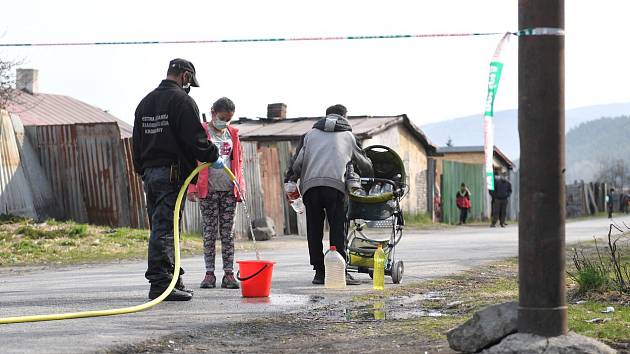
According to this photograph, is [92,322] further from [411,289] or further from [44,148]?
[44,148]

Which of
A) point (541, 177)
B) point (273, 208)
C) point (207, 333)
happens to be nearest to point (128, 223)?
point (273, 208)

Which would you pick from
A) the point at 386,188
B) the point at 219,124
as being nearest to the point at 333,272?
the point at 386,188

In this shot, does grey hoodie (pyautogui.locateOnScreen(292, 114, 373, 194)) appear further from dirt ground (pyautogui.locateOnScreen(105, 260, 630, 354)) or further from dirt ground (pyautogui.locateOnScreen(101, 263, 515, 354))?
dirt ground (pyautogui.locateOnScreen(101, 263, 515, 354))

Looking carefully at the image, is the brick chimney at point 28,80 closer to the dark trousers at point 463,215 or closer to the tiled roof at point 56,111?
the tiled roof at point 56,111

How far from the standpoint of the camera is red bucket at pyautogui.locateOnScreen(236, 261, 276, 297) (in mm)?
9766

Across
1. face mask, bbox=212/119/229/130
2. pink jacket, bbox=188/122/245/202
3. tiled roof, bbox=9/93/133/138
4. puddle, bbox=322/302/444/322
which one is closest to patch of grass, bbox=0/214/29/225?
pink jacket, bbox=188/122/245/202

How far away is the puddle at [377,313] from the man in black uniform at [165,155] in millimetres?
1543

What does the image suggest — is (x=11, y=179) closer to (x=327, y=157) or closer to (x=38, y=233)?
(x=38, y=233)

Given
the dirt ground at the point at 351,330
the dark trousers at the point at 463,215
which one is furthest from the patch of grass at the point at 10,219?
the dark trousers at the point at 463,215

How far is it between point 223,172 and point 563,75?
5178mm

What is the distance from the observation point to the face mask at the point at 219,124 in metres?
10.6

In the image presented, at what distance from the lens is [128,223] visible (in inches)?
877

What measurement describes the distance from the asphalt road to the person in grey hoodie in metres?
0.56

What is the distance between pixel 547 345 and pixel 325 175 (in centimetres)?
565
